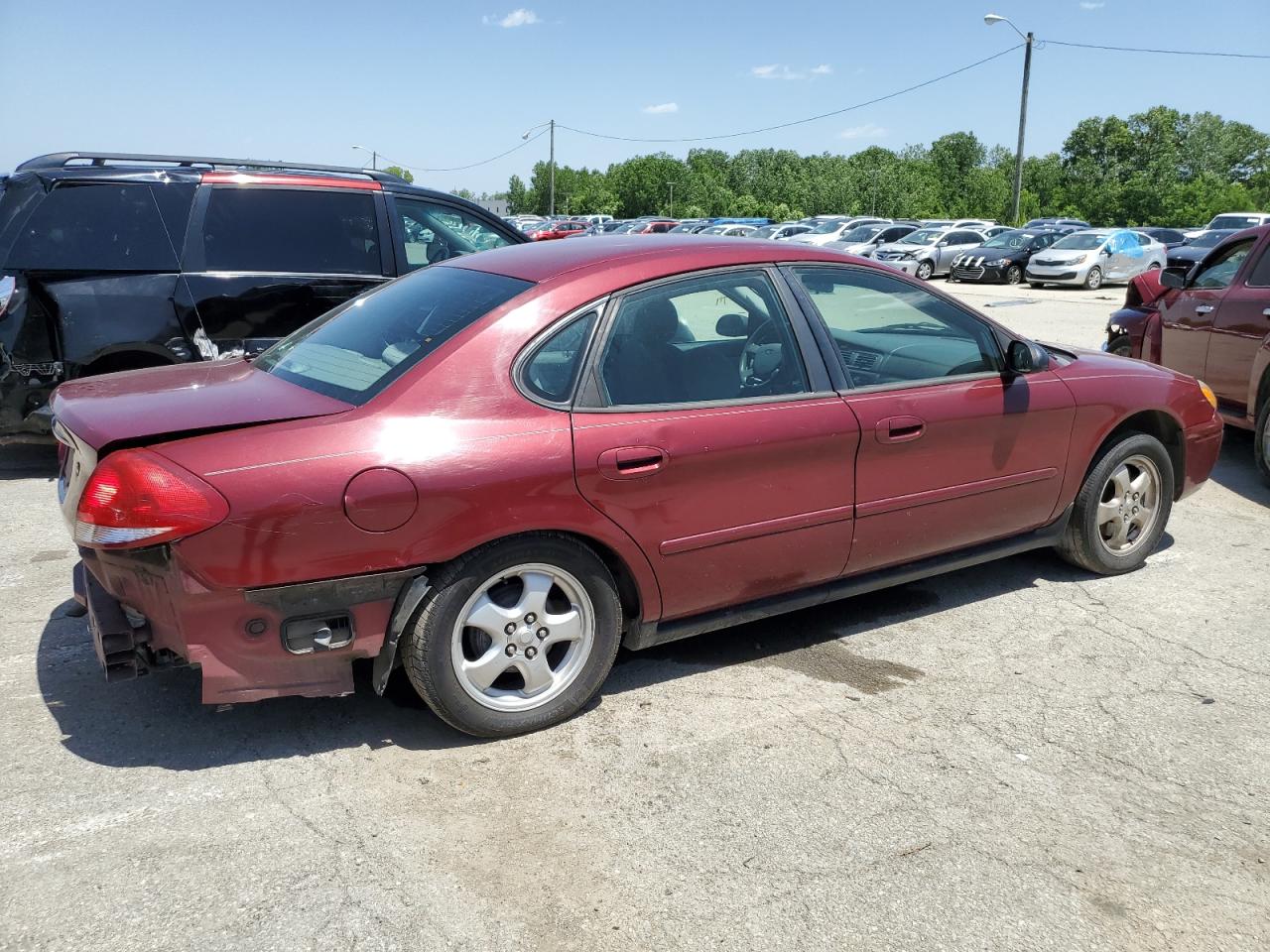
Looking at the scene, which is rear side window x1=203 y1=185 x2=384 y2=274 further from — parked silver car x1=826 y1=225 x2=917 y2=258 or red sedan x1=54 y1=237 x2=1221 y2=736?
parked silver car x1=826 y1=225 x2=917 y2=258

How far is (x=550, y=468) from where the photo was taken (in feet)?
10.9

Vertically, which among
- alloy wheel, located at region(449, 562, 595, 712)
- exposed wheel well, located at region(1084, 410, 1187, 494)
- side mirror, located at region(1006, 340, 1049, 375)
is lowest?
alloy wheel, located at region(449, 562, 595, 712)

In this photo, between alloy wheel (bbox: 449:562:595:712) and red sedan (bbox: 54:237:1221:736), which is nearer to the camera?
red sedan (bbox: 54:237:1221:736)

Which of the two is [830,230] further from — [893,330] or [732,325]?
[732,325]

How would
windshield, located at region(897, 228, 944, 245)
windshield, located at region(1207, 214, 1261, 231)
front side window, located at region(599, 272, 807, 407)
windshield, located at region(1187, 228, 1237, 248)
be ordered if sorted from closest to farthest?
1. front side window, located at region(599, 272, 807, 407)
2. windshield, located at region(1187, 228, 1237, 248)
3. windshield, located at region(897, 228, 944, 245)
4. windshield, located at region(1207, 214, 1261, 231)

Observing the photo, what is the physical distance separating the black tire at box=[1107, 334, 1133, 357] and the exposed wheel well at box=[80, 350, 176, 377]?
285 inches

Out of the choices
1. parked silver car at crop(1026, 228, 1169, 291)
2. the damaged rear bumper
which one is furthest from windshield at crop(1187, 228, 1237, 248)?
the damaged rear bumper

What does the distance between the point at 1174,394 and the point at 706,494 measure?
274 cm

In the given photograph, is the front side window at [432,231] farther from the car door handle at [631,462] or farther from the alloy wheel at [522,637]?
the alloy wheel at [522,637]

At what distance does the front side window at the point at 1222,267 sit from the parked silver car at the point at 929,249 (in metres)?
20.6

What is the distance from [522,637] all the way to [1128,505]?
3174 millimetres

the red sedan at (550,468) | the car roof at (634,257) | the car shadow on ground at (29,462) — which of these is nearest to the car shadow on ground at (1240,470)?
the red sedan at (550,468)

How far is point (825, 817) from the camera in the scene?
3066mm

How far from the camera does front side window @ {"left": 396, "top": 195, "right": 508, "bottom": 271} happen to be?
7.43 meters
